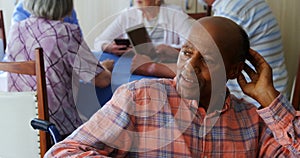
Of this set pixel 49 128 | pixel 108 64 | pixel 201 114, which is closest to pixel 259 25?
pixel 108 64

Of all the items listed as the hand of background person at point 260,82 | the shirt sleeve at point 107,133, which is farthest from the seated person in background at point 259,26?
the shirt sleeve at point 107,133

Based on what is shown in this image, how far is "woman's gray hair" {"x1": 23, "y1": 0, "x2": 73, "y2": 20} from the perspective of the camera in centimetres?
184

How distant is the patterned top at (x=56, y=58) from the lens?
5.81ft

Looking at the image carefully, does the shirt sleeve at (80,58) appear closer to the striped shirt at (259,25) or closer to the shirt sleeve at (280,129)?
the striped shirt at (259,25)

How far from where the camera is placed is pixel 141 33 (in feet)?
6.94

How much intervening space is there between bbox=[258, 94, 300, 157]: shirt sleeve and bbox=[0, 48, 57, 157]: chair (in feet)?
2.33

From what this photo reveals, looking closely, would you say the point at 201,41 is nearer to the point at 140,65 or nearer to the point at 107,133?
the point at 107,133

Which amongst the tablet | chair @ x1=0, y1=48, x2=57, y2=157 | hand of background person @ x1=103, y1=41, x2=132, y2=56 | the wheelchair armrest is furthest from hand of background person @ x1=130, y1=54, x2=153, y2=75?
the wheelchair armrest

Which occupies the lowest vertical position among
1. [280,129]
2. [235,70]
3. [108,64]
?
[108,64]

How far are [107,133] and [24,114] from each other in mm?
540

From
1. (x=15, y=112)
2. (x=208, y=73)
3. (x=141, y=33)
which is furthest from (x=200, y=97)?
(x=141, y=33)

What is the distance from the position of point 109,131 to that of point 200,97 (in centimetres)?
24

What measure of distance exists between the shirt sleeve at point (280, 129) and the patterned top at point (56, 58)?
3.15ft

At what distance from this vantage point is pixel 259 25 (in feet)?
6.28
